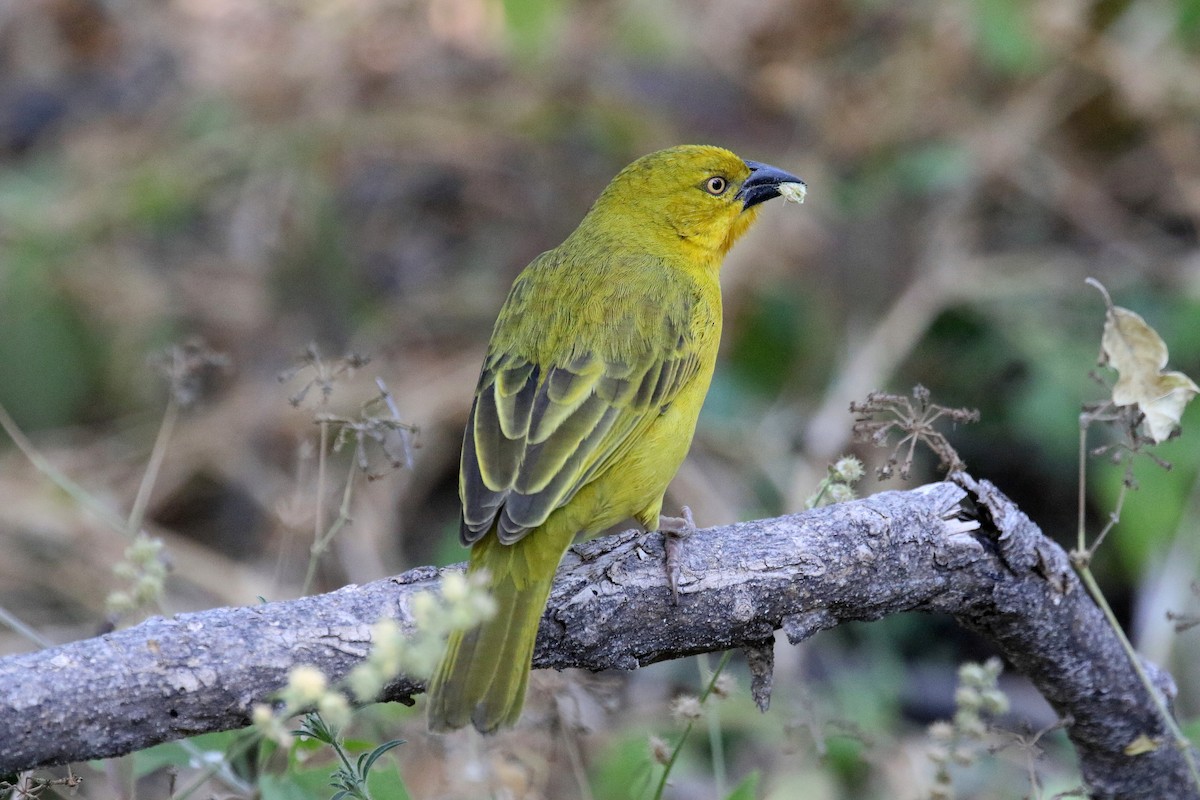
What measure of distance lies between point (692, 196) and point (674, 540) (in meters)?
1.75

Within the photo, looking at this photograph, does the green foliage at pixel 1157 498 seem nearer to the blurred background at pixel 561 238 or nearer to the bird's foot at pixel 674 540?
the blurred background at pixel 561 238

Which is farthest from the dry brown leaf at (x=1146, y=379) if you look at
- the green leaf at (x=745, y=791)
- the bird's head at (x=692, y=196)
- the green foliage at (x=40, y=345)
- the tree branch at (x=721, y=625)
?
the green foliage at (x=40, y=345)

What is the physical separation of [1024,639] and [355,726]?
5.81ft

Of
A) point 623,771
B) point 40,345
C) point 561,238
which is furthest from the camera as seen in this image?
point 561,238

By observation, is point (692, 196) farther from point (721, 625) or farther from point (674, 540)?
point (721, 625)

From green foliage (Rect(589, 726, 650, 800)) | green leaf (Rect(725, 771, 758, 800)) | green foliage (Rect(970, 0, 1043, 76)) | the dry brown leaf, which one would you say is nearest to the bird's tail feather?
green leaf (Rect(725, 771, 758, 800))

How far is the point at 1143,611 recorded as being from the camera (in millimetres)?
4539

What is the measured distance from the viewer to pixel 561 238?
612cm

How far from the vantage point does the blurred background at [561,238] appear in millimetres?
4973

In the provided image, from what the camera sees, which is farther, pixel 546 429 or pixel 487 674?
pixel 546 429

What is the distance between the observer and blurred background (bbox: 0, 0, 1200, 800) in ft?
16.3

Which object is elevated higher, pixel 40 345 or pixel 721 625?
pixel 40 345

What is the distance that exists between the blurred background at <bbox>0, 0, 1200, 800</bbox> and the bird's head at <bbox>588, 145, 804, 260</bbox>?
1238 mm

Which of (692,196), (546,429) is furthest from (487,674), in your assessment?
(692,196)
